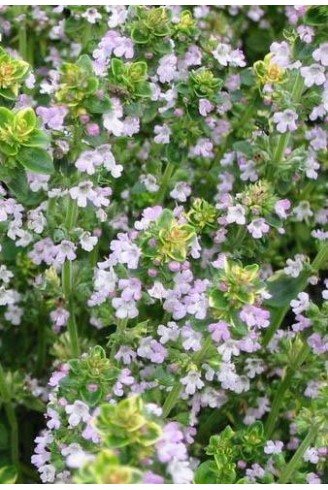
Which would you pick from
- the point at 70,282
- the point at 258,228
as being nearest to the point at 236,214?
the point at 258,228

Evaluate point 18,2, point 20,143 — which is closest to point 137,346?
point 20,143

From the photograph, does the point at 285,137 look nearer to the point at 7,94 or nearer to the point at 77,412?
the point at 7,94

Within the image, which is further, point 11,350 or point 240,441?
point 11,350

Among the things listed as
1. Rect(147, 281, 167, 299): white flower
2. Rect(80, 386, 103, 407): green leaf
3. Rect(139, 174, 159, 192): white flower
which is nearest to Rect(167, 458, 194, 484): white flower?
Rect(80, 386, 103, 407): green leaf

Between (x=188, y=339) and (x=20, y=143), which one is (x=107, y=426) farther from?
(x=20, y=143)

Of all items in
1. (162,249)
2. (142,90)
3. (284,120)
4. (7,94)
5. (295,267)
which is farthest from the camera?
(295,267)

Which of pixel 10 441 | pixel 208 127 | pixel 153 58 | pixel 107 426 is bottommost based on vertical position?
pixel 10 441

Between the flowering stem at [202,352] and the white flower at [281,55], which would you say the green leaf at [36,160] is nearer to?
the flowering stem at [202,352]

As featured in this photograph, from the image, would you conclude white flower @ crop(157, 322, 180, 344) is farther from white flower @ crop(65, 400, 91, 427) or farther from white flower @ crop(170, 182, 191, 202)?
white flower @ crop(170, 182, 191, 202)
